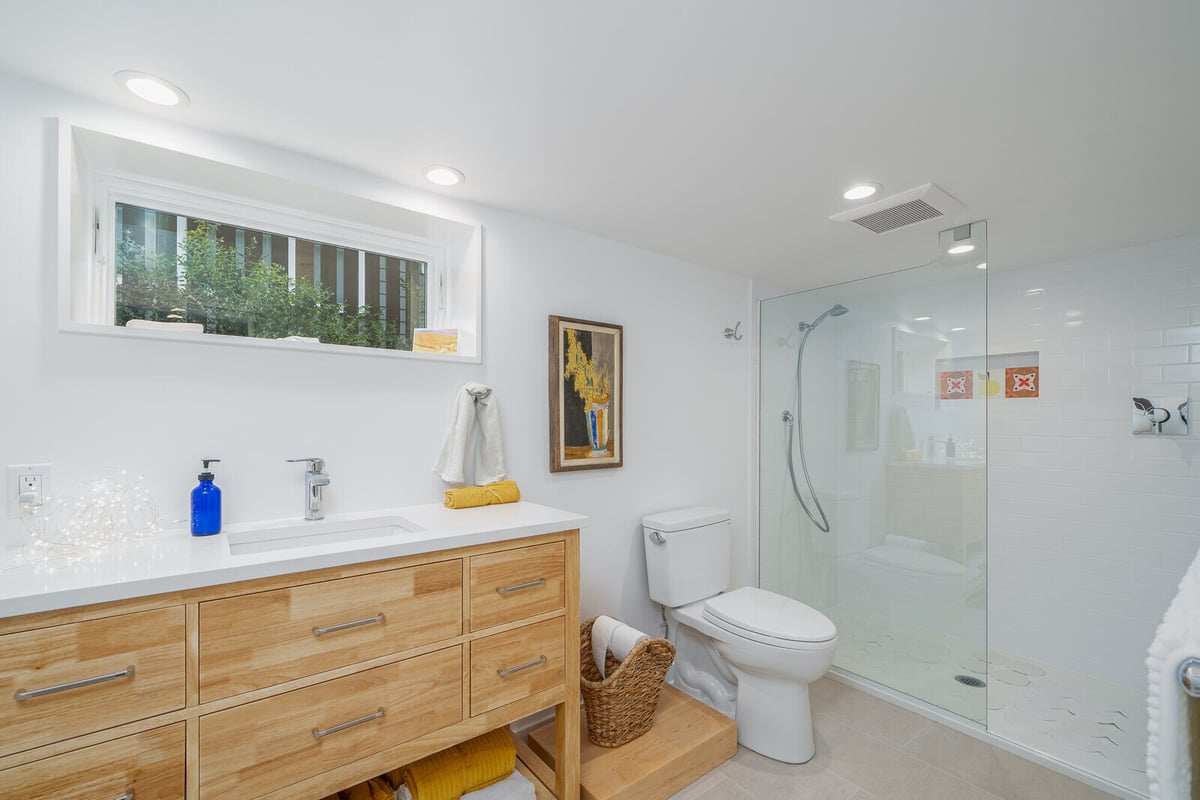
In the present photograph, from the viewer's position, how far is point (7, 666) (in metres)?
0.97

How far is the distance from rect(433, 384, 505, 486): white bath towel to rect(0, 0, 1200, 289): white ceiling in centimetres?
78

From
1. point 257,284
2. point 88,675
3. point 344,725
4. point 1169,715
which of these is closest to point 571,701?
point 344,725

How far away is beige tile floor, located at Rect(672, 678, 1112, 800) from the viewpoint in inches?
76.3

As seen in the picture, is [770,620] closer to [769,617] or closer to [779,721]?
[769,617]

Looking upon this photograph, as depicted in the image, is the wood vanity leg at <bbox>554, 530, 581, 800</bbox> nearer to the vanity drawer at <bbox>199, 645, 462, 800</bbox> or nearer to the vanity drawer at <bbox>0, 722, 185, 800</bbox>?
the vanity drawer at <bbox>199, 645, 462, 800</bbox>

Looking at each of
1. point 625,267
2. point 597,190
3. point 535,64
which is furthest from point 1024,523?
point 535,64

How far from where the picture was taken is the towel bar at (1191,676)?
54 centimetres

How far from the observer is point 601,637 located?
7.22 ft

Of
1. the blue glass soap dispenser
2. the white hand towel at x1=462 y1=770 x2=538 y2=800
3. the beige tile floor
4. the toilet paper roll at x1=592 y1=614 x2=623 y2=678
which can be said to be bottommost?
the beige tile floor

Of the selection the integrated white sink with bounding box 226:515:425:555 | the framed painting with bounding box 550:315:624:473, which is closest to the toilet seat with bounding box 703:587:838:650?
the framed painting with bounding box 550:315:624:473

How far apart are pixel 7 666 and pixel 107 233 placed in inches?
47.1

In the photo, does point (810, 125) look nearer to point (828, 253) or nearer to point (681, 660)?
point (828, 253)

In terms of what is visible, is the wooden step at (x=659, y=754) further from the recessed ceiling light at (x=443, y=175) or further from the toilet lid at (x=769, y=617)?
the recessed ceiling light at (x=443, y=175)

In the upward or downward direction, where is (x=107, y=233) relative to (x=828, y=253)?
downward
